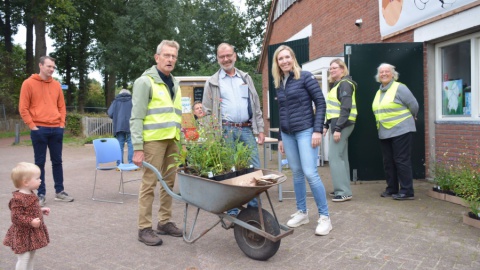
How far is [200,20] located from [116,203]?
39789 millimetres

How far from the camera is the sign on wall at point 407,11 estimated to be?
6.12 meters

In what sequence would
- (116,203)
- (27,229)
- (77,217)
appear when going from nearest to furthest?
(27,229)
(77,217)
(116,203)

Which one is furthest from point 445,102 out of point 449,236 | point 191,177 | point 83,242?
point 83,242

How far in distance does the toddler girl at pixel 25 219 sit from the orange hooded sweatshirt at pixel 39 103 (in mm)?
2795

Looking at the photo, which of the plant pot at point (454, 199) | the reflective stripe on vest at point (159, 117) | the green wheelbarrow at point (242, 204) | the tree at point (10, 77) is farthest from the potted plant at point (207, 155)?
the tree at point (10, 77)

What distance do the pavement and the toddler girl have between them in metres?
0.51

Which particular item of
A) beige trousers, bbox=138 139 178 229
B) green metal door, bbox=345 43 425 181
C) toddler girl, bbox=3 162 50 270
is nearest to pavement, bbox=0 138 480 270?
beige trousers, bbox=138 139 178 229

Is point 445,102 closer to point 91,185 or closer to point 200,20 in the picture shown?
point 91,185

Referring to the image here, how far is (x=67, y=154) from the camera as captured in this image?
1352cm

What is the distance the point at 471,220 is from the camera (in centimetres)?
444

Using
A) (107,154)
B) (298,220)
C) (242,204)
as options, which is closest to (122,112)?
(107,154)

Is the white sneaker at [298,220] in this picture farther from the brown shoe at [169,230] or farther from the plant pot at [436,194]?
the plant pot at [436,194]

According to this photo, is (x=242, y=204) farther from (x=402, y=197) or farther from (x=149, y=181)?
(x=402, y=197)

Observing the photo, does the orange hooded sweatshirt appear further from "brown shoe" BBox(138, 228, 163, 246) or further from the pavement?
"brown shoe" BBox(138, 228, 163, 246)
